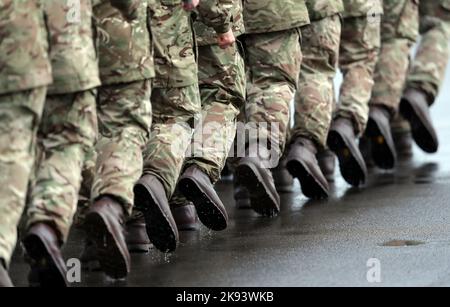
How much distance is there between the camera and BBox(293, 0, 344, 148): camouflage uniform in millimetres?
10641

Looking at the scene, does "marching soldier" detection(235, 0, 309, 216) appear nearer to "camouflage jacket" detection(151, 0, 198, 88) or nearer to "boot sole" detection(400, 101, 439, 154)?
"camouflage jacket" detection(151, 0, 198, 88)

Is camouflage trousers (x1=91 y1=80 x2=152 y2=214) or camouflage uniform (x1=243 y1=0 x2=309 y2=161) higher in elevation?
camouflage uniform (x1=243 y1=0 x2=309 y2=161)

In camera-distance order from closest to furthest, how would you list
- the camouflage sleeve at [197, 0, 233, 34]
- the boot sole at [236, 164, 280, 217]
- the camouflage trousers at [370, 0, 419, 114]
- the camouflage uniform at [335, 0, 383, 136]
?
the camouflage sleeve at [197, 0, 233, 34] < the boot sole at [236, 164, 280, 217] < the camouflage uniform at [335, 0, 383, 136] < the camouflage trousers at [370, 0, 419, 114]

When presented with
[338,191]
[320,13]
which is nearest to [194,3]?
[320,13]

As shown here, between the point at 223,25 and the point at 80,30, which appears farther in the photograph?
the point at 223,25

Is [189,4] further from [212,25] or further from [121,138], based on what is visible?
[212,25]

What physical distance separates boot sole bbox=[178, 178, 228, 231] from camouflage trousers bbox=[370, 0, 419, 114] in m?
3.48

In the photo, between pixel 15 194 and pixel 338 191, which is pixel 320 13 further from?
pixel 15 194

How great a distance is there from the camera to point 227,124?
9320mm

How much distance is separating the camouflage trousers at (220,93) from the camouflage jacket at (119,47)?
109cm

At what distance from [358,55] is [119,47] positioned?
3691 millimetres

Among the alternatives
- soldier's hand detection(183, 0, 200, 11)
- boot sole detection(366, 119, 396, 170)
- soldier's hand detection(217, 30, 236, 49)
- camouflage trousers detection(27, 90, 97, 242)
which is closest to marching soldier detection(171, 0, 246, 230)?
soldier's hand detection(217, 30, 236, 49)

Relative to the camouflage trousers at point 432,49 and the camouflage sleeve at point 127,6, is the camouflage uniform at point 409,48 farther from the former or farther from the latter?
the camouflage sleeve at point 127,6
